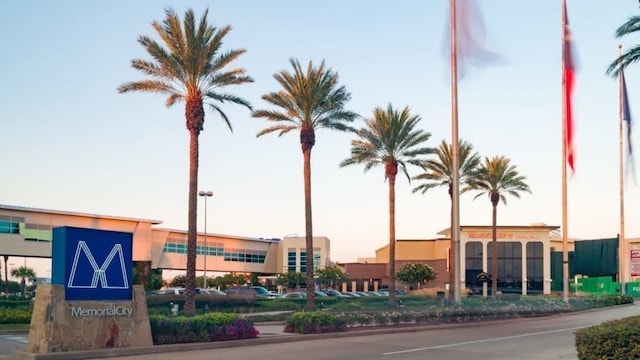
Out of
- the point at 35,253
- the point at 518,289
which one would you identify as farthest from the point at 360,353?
the point at 518,289

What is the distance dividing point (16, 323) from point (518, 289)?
6969 cm

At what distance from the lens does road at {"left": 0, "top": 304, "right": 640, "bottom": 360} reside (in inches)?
808

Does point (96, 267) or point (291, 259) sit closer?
point (96, 267)

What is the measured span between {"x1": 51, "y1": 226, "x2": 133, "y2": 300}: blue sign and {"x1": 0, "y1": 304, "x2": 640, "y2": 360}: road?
2.12 metres

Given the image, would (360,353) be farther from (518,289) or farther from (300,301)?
(518,289)

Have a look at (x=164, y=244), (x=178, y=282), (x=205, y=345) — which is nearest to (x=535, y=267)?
(x=178, y=282)

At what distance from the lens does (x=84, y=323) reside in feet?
66.2

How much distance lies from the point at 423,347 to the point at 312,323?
16.2ft

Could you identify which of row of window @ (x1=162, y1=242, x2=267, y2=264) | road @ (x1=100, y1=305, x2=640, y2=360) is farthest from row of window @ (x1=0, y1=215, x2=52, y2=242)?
road @ (x1=100, y1=305, x2=640, y2=360)

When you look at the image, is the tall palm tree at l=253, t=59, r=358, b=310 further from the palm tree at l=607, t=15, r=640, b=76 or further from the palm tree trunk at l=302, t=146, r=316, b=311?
the palm tree at l=607, t=15, r=640, b=76

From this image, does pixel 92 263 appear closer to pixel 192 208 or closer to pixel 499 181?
pixel 192 208

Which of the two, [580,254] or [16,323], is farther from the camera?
[580,254]

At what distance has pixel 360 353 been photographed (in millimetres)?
21453

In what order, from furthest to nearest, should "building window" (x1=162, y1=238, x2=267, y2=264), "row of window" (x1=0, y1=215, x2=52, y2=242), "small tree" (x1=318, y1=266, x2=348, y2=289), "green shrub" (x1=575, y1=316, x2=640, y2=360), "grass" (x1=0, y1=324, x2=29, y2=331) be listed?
1. "small tree" (x1=318, y1=266, x2=348, y2=289)
2. "building window" (x1=162, y1=238, x2=267, y2=264)
3. "row of window" (x1=0, y1=215, x2=52, y2=242)
4. "grass" (x1=0, y1=324, x2=29, y2=331)
5. "green shrub" (x1=575, y1=316, x2=640, y2=360)
